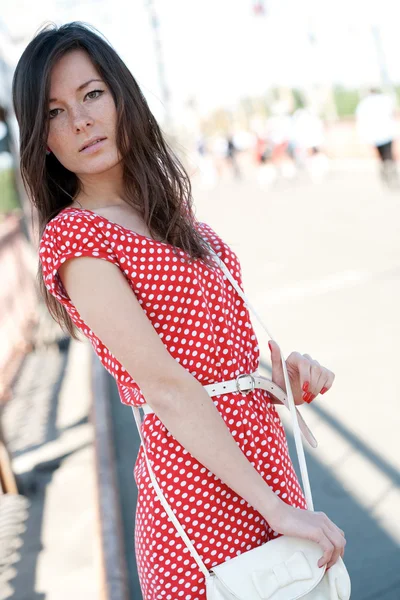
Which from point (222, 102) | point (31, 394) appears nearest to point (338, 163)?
point (31, 394)

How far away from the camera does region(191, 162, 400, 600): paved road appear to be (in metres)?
3.79

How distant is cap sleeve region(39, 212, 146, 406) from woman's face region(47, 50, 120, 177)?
0.17 meters

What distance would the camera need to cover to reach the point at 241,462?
4.86 ft

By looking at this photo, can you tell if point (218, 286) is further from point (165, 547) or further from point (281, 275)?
point (281, 275)

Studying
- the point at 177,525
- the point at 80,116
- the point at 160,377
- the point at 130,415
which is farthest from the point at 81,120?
the point at 130,415

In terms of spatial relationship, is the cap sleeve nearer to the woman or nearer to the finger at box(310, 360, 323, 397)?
the woman

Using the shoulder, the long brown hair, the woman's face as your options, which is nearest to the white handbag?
the shoulder

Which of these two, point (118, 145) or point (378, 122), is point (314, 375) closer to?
point (118, 145)

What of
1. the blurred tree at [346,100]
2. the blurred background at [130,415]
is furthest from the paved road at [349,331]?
the blurred tree at [346,100]

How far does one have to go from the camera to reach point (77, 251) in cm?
148

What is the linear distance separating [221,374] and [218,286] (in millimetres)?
172

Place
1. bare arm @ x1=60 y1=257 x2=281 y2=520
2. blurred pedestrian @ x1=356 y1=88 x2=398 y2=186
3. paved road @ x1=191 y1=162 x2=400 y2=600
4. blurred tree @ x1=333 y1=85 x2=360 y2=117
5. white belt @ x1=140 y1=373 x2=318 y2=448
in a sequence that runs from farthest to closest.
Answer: blurred tree @ x1=333 y1=85 x2=360 y2=117
blurred pedestrian @ x1=356 y1=88 x2=398 y2=186
paved road @ x1=191 y1=162 x2=400 y2=600
white belt @ x1=140 y1=373 x2=318 y2=448
bare arm @ x1=60 y1=257 x2=281 y2=520

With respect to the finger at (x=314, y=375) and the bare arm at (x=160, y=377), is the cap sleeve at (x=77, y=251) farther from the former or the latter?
the finger at (x=314, y=375)

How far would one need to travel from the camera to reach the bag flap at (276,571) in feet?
4.85
